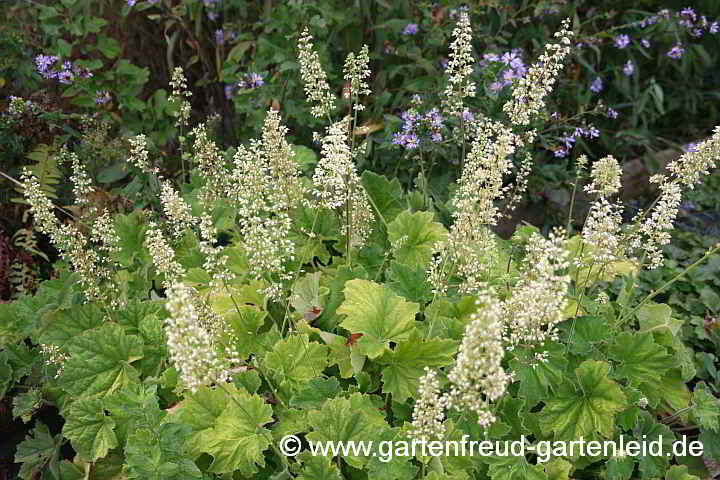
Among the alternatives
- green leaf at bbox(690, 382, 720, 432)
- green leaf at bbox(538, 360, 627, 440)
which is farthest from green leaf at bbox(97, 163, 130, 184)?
green leaf at bbox(690, 382, 720, 432)

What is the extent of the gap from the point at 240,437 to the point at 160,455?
0.25 meters

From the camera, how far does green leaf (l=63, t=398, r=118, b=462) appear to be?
7.41ft

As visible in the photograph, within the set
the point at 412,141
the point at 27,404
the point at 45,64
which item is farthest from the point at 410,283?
the point at 45,64

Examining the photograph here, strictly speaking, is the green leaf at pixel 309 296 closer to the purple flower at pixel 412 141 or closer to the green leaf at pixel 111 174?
the purple flower at pixel 412 141

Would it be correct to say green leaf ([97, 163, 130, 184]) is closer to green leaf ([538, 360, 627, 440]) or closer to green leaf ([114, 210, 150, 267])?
green leaf ([114, 210, 150, 267])

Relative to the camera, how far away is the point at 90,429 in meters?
2.29

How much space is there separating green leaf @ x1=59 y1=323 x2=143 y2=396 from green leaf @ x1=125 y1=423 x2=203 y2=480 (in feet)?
1.41

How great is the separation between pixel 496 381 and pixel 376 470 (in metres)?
0.68

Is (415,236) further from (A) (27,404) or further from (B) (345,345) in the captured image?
(A) (27,404)

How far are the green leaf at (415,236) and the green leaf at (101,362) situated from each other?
112 centimetres

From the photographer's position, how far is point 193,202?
3.29 meters

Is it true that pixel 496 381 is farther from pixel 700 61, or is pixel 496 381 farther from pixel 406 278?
pixel 700 61

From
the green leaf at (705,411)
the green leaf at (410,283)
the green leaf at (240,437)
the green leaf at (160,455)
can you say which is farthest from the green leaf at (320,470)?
the green leaf at (705,411)

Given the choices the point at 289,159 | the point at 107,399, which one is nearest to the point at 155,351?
the point at 107,399
